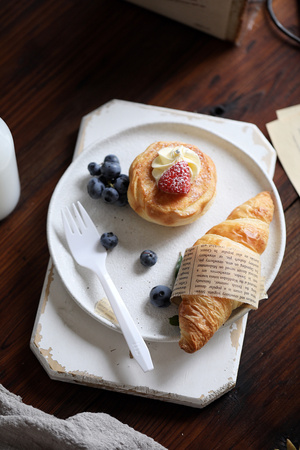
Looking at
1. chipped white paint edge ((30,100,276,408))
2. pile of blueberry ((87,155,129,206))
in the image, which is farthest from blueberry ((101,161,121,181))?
chipped white paint edge ((30,100,276,408))

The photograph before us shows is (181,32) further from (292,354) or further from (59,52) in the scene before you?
(292,354)

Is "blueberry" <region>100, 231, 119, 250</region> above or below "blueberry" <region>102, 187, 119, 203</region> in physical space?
below

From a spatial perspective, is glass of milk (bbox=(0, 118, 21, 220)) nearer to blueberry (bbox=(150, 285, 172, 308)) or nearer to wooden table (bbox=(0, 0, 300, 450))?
wooden table (bbox=(0, 0, 300, 450))

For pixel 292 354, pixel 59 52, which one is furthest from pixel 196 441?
pixel 59 52

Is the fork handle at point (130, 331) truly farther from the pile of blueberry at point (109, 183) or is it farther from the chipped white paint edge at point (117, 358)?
the pile of blueberry at point (109, 183)

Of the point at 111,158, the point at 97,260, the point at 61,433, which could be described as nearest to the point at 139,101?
the point at 111,158

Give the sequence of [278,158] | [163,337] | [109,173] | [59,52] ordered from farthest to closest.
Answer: [59,52]
[278,158]
[109,173]
[163,337]

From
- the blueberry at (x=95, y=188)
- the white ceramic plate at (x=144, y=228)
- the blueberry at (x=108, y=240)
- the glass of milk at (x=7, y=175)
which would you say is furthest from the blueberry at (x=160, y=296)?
the glass of milk at (x=7, y=175)
